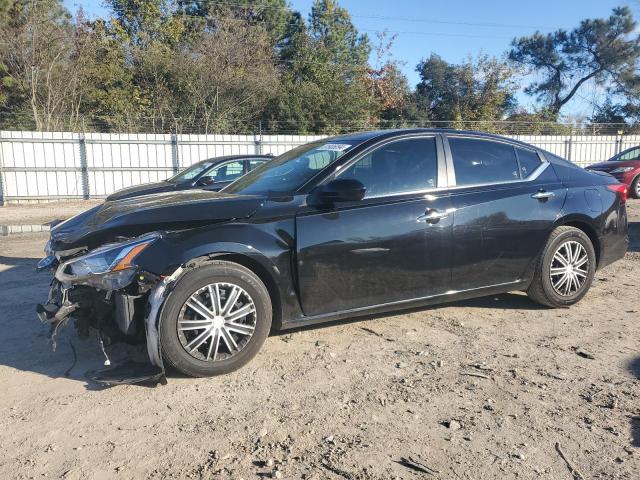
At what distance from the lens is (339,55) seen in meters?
35.2

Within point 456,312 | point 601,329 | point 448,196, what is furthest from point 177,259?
point 601,329

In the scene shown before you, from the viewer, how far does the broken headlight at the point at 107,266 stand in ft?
11.9

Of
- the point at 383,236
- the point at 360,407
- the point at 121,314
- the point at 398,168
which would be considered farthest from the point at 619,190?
the point at 121,314

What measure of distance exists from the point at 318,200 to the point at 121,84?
2497cm

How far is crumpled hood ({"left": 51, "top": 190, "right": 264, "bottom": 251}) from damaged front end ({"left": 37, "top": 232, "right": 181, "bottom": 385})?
92mm

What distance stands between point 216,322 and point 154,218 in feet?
2.82

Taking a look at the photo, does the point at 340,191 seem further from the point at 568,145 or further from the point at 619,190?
the point at 568,145

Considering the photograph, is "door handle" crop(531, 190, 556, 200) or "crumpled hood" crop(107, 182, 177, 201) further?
"crumpled hood" crop(107, 182, 177, 201)

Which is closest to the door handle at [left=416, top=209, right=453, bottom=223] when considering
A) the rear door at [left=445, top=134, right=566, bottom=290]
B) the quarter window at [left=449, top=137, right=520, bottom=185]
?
the rear door at [left=445, top=134, right=566, bottom=290]

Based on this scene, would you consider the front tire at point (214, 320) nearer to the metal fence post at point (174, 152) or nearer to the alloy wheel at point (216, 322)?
the alloy wheel at point (216, 322)

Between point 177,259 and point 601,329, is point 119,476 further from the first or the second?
point 601,329

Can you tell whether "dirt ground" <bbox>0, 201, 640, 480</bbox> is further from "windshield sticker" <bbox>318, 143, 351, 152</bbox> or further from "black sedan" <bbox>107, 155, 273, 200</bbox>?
"black sedan" <bbox>107, 155, 273, 200</bbox>

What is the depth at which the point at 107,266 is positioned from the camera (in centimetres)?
367

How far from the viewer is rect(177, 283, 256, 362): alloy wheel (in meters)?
3.67
